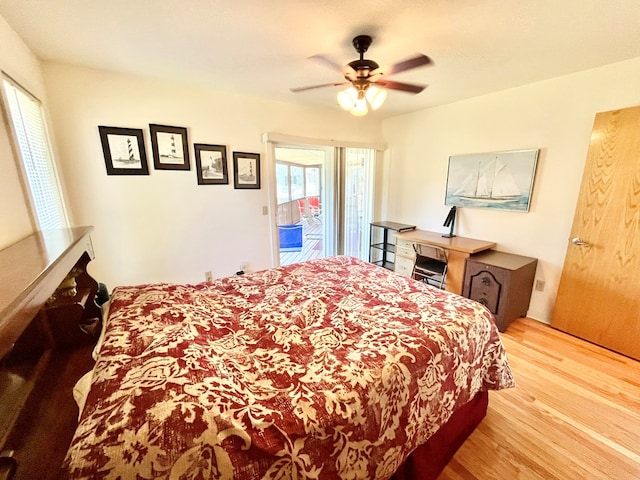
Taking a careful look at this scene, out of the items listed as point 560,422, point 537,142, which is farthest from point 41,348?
point 537,142

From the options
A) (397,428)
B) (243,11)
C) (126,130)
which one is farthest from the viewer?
(126,130)

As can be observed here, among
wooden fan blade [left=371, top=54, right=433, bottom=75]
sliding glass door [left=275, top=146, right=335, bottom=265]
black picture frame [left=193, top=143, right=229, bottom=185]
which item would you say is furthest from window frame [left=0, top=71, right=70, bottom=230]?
wooden fan blade [left=371, top=54, right=433, bottom=75]

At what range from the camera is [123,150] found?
7.93ft

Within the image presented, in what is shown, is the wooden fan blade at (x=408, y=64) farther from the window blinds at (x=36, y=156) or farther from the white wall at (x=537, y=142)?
the window blinds at (x=36, y=156)

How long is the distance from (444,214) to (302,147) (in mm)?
2067

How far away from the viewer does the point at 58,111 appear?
7.08ft

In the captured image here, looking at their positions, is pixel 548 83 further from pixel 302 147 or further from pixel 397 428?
pixel 397 428

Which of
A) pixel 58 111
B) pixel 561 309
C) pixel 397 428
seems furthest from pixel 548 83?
pixel 58 111

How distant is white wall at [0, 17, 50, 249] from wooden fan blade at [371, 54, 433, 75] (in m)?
2.15

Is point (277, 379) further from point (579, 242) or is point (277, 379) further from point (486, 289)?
point (579, 242)

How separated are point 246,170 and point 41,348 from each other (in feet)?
7.70

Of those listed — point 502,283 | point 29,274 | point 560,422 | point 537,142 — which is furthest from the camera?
point 537,142

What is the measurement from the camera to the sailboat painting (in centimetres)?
262

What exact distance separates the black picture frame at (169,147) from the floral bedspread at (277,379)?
1642 millimetres
